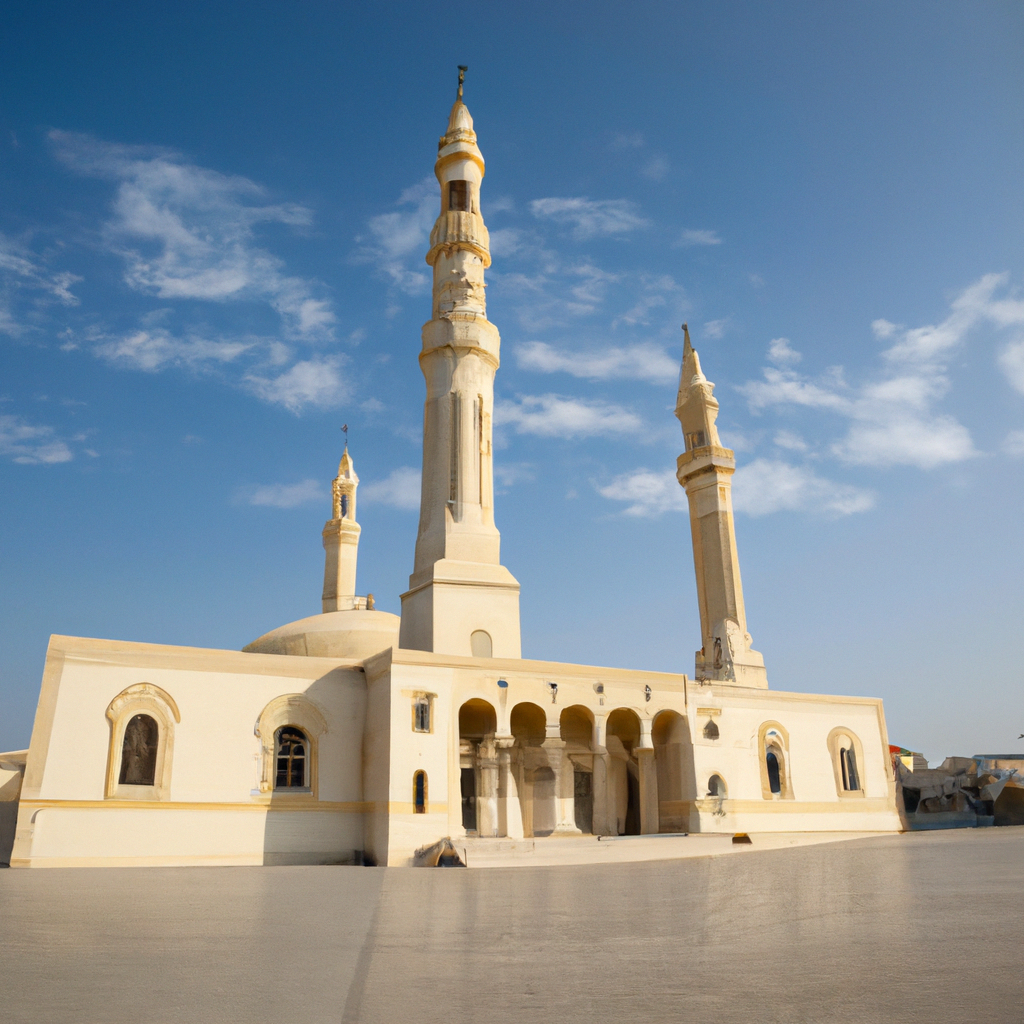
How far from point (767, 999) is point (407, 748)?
1588cm

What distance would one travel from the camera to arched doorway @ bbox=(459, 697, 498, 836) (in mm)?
19906

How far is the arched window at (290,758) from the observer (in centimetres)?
1906

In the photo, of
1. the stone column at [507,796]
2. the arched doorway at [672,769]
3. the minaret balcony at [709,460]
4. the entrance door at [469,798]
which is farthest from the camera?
the minaret balcony at [709,460]

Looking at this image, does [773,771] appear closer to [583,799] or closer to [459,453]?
[583,799]

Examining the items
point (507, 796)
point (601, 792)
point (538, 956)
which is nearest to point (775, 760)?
point (601, 792)

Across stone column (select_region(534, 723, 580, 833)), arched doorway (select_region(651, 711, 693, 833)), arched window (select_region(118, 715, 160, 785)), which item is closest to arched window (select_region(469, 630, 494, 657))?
stone column (select_region(534, 723, 580, 833))

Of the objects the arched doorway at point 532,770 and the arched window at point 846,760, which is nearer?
the arched doorway at point 532,770

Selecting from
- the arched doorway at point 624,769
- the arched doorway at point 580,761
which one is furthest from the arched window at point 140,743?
the arched doorway at point 624,769

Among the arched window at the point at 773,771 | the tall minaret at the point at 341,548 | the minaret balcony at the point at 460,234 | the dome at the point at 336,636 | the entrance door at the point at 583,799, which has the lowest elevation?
the entrance door at the point at 583,799

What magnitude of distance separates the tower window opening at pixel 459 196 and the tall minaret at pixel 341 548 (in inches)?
485

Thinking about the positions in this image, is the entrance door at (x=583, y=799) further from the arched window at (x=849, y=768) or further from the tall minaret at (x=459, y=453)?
the arched window at (x=849, y=768)

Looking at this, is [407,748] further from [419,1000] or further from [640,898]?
[419,1000]

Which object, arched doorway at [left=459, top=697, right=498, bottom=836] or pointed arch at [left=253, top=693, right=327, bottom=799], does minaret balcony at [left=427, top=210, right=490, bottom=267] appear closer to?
arched doorway at [left=459, top=697, right=498, bottom=836]

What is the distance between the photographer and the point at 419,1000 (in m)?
3.28
